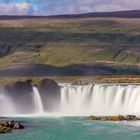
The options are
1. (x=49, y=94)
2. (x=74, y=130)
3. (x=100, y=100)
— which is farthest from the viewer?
(x=49, y=94)

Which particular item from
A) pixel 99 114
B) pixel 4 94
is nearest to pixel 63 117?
pixel 99 114

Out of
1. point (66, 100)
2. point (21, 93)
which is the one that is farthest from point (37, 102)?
point (66, 100)

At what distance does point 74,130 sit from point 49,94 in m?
30.0

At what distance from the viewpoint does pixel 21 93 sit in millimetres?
102000

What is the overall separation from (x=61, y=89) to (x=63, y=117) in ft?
40.3

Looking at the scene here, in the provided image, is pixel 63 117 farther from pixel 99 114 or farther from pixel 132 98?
pixel 132 98

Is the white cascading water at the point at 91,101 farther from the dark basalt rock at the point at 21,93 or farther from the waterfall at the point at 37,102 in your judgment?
the dark basalt rock at the point at 21,93

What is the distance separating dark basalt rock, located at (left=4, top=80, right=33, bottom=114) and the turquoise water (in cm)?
1408

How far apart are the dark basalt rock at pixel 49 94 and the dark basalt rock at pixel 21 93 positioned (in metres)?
2.42

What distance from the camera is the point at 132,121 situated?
85.0m

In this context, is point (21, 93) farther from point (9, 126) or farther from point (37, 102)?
point (9, 126)

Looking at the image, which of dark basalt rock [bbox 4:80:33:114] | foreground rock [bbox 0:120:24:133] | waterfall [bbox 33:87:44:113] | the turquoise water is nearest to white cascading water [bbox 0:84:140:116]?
waterfall [bbox 33:87:44:113]

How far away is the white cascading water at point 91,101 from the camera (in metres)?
99.7

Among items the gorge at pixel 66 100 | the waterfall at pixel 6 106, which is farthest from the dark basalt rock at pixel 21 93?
the waterfall at pixel 6 106
